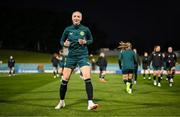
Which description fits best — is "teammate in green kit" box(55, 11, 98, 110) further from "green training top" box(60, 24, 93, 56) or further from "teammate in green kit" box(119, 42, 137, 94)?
"teammate in green kit" box(119, 42, 137, 94)

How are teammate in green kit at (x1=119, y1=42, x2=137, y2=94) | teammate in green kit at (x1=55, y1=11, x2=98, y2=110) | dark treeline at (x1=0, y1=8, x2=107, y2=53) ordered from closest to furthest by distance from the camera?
teammate in green kit at (x1=55, y1=11, x2=98, y2=110)
teammate in green kit at (x1=119, y1=42, x2=137, y2=94)
dark treeline at (x1=0, y1=8, x2=107, y2=53)

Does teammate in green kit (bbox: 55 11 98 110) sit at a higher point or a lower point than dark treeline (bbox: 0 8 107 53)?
lower

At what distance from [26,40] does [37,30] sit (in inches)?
175

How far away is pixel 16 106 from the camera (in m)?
10.8

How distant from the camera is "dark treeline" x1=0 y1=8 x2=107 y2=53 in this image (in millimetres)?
111375

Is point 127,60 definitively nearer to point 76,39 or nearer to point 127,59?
point 127,59

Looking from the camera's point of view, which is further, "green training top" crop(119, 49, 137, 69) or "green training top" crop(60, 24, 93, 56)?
"green training top" crop(119, 49, 137, 69)

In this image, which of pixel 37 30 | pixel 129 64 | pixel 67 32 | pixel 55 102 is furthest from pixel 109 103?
pixel 37 30

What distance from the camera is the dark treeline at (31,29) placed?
111375 millimetres

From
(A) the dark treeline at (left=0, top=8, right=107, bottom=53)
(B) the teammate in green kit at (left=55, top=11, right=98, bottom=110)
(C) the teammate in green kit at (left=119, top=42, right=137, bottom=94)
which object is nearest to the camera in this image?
(B) the teammate in green kit at (left=55, top=11, right=98, bottom=110)

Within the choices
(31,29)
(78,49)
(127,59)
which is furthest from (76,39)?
(31,29)

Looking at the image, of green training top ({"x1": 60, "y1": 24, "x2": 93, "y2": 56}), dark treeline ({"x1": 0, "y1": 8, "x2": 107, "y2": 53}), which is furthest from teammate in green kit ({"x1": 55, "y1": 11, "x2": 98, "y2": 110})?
dark treeline ({"x1": 0, "y1": 8, "x2": 107, "y2": 53})

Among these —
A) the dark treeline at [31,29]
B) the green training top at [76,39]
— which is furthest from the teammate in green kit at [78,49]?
the dark treeline at [31,29]

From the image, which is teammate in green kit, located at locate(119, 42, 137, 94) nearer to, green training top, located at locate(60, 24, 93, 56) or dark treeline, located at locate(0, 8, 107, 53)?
green training top, located at locate(60, 24, 93, 56)
